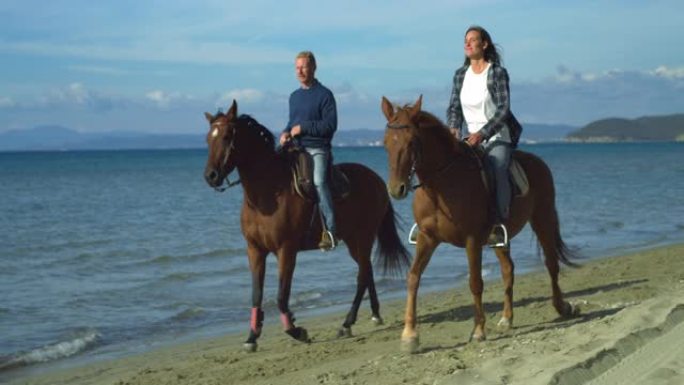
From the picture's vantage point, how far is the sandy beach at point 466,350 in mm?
6426

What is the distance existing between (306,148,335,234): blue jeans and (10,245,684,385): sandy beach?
128 cm

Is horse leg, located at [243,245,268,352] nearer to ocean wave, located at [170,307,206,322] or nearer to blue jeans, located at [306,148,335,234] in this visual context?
blue jeans, located at [306,148,335,234]

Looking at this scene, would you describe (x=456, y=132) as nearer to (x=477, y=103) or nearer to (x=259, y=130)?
(x=477, y=103)

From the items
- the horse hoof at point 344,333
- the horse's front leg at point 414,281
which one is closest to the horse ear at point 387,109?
the horse's front leg at point 414,281

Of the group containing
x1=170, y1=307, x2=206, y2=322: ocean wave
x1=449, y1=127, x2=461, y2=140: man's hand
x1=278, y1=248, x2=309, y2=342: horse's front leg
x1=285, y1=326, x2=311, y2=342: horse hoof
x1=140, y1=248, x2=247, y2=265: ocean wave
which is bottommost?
x1=140, y1=248, x2=247, y2=265: ocean wave

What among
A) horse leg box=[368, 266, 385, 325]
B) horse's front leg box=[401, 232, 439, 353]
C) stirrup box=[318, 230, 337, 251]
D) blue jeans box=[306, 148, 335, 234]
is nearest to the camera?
horse's front leg box=[401, 232, 439, 353]

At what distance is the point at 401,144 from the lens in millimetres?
7488

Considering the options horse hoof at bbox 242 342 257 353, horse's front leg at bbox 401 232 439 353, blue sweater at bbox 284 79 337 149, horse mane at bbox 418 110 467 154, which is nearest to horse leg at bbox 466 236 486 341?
horse's front leg at bbox 401 232 439 353

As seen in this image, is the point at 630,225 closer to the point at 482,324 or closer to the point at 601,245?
the point at 601,245

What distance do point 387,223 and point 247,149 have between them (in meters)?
2.69

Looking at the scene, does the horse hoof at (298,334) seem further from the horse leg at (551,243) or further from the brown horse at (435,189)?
the horse leg at (551,243)

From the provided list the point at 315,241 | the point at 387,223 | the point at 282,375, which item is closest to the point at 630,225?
the point at 387,223

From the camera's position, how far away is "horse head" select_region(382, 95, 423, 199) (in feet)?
24.1

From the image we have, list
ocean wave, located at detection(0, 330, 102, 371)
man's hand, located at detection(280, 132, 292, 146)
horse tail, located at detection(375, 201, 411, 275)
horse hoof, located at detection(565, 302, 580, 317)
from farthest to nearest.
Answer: horse tail, located at detection(375, 201, 411, 275) → horse hoof, located at detection(565, 302, 580, 317) → ocean wave, located at detection(0, 330, 102, 371) → man's hand, located at detection(280, 132, 292, 146)
